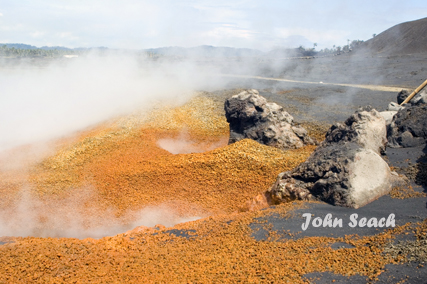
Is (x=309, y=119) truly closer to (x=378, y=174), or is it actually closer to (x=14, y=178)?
(x=378, y=174)

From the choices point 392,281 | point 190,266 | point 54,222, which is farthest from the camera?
point 54,222

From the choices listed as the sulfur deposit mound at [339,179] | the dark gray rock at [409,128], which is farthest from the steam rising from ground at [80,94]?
the dark gray rock at [409,128]

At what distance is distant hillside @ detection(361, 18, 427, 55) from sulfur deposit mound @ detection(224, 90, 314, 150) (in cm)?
3415

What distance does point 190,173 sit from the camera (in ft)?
29.7

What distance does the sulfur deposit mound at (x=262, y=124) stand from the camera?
11.2m

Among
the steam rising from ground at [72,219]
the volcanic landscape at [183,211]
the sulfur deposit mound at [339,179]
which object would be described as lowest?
the steam rising from ground at [72,219]

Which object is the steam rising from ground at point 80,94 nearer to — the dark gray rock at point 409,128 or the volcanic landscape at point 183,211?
the volcanic landscape at point 183,211

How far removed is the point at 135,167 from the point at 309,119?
789cm

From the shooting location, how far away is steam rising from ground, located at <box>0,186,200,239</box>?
733cm

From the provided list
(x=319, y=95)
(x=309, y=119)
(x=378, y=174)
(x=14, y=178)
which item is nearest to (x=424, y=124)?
(x=378, y=174)

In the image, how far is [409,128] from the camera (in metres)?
9.41

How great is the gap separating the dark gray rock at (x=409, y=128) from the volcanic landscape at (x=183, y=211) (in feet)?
1.38

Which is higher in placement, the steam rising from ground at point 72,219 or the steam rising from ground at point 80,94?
the steam rising from ground at point 80,94

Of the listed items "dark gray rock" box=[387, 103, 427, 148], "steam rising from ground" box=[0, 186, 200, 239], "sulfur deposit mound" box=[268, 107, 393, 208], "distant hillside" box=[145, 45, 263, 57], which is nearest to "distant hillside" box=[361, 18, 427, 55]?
"distant hillside" box=[145, 45, 263, 57]
